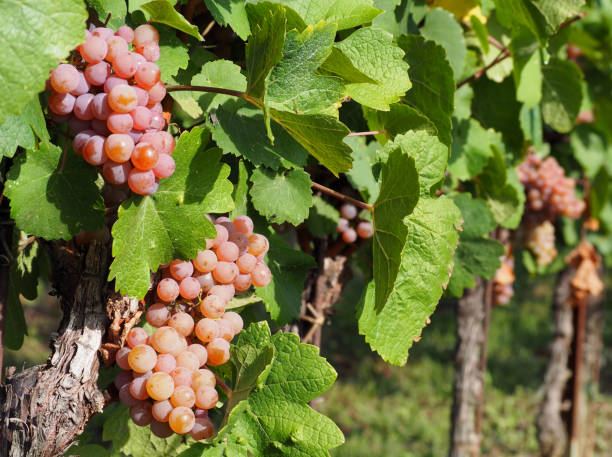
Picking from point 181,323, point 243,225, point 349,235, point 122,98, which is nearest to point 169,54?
point 122,98

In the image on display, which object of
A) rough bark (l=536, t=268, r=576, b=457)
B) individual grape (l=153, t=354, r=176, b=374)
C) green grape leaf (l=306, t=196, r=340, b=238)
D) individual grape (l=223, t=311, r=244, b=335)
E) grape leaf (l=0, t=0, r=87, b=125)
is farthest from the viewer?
rough bark (l=536, t=268, r=576, b=457)

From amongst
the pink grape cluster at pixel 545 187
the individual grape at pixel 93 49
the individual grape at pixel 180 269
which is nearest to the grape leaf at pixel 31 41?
the individual grape at pixel 93 49

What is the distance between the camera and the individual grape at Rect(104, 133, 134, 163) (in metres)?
0.78

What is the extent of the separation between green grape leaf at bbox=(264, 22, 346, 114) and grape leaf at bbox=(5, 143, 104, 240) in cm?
27

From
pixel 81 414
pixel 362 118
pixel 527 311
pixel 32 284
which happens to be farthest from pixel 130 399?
pixel 527 311

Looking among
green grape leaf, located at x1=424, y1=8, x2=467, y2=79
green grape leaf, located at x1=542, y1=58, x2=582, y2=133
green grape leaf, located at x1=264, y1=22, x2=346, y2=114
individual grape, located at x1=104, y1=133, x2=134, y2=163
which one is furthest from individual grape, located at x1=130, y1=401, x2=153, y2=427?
green grape leaf, located at x1=542, y1=58, x2=582, y2=133

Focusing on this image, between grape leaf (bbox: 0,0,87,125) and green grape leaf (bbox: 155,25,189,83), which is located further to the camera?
green grape leaf (bbox: 155,25,189,83)

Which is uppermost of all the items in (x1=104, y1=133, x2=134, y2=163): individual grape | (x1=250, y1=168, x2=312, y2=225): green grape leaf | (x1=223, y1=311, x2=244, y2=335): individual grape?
(x1=104, y1=133, x2=134, y2=163): individual grape

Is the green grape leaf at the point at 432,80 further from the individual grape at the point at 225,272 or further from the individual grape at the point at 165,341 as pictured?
the individual grape at the point at 165,341

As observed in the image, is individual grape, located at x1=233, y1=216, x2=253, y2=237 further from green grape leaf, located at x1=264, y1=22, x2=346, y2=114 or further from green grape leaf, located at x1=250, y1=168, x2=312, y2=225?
green grape leaf, located at x1=264, y1=22, x2=346, y2=114

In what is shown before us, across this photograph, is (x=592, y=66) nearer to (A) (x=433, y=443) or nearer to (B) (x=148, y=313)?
(B) (x=148, y=313)

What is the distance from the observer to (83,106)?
794mm

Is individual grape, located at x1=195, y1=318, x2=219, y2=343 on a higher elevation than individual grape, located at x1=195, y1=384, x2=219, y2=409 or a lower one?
higher

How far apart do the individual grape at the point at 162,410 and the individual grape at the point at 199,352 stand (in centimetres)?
7
